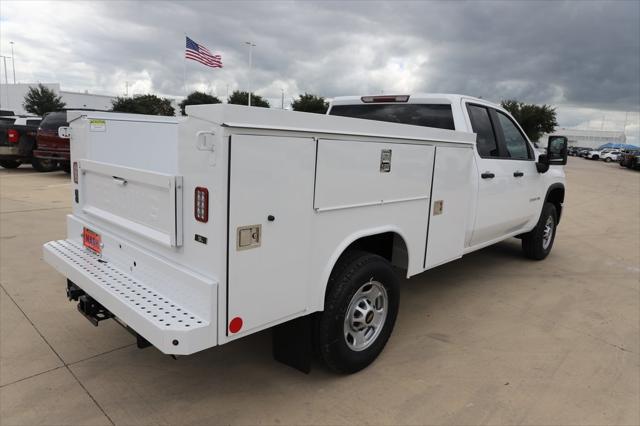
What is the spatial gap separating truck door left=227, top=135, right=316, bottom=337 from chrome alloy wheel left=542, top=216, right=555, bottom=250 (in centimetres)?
493

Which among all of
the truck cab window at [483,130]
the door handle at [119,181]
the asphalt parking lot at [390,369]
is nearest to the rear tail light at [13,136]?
the asphalt parking lot at [390,369]

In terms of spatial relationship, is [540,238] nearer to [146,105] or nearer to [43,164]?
[43,164]

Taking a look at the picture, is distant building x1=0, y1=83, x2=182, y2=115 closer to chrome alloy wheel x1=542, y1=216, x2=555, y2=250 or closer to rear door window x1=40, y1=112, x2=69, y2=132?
rear door window x1=40, y1=112, x2=69, y2=132

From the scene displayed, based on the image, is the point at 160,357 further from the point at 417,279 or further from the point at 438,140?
the point at 417,279

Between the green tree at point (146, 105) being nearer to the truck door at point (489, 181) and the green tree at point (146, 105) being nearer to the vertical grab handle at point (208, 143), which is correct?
the truck door at point (489, 181)

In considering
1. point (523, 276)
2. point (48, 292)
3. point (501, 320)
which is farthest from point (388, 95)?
point (48, 292)

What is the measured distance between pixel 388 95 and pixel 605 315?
3095mm

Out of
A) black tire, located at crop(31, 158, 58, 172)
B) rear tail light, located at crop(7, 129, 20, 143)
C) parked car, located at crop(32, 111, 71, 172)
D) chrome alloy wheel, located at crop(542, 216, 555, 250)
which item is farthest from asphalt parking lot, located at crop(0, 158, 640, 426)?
rear tail light, located at crop(7, 129, 20, 143)

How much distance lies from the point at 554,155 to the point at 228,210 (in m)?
4.56

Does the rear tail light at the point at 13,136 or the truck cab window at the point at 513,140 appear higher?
the truck cab window at the point at 513,140

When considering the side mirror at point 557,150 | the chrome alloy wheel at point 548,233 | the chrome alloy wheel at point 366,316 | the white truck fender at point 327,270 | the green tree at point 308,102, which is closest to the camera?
the white truck fender at point 327,270

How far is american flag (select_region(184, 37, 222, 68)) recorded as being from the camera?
18.5 m

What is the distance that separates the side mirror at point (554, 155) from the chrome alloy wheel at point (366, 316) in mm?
3208

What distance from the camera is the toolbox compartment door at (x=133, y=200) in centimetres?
253
